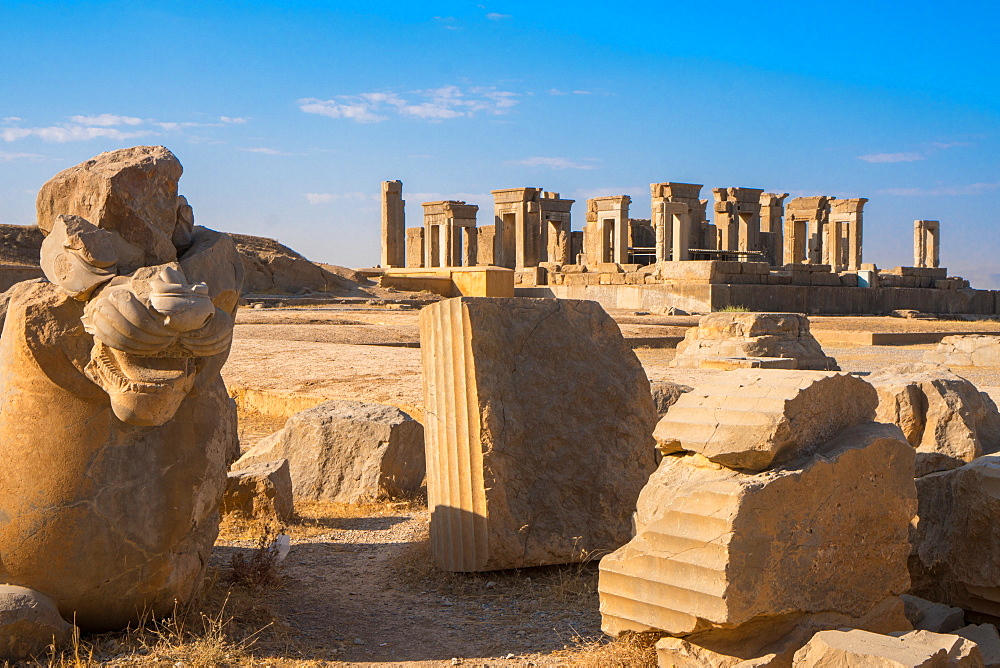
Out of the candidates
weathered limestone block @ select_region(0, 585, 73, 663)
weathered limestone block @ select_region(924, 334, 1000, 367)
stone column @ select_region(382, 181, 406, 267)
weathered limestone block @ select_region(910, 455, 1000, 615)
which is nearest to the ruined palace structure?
stone column @ select_region(382, 181, 406, 267)

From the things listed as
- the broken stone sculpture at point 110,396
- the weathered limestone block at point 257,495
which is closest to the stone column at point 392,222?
the weathered limestone block at point 257,495

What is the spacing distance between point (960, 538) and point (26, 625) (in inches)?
128

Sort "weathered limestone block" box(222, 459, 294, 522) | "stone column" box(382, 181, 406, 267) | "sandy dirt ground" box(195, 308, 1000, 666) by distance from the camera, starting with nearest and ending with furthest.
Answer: "sandy dirt ground" box(195, 308, 1000, 666) → "weathered limestone block" box(222, 459, 294, 522) → "stone column" box(382, 181, 406, 267)

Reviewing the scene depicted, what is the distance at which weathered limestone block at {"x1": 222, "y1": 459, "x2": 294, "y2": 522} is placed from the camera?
488cm

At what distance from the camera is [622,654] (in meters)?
3.05

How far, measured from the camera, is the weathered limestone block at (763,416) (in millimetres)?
2826

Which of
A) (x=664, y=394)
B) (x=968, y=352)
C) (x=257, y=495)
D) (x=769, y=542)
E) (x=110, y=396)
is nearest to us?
(x=769, y=542)

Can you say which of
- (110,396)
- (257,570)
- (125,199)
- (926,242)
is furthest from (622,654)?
(926,242)

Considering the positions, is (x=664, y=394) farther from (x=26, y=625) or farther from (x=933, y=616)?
(x=26, y=625)

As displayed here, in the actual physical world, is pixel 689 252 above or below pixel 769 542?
above

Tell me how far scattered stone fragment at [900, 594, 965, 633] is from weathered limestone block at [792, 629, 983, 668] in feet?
2.73

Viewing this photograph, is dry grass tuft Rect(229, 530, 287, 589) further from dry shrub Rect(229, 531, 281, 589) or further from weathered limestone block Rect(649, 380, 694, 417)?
weathered limestone block Rect(649, 380, 694, 417)

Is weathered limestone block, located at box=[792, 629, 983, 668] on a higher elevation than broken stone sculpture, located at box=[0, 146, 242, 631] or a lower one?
lower

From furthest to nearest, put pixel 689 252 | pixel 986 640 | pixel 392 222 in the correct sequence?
pixel 392 222
pixel 689 252
pixel 986 640
